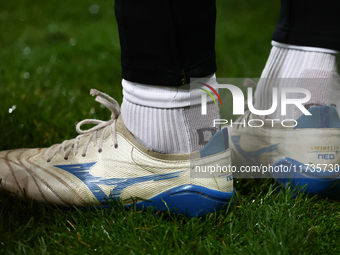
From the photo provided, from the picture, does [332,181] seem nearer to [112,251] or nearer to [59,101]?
[112,251]

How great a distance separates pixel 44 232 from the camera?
103cm

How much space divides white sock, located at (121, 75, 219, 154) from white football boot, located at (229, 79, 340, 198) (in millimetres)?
311

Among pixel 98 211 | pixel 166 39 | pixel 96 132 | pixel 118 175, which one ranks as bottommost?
pixel 98 211

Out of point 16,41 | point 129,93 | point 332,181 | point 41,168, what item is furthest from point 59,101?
point 16,41

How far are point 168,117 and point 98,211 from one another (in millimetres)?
365

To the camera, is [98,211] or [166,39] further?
[98,211]

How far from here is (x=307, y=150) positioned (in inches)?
48.3

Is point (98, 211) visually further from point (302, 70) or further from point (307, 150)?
point (302, 70)

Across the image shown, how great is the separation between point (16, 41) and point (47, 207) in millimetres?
2972

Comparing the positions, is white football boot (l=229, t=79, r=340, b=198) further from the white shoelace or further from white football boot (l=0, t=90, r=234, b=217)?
the white shoelace

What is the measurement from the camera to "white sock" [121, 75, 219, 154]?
1.04 metres

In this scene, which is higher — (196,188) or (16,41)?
(16,41)

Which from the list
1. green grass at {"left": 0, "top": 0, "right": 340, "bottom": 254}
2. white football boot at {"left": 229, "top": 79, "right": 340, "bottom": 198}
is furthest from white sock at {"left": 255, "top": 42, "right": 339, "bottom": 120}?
green grass at {"left": 0, "top": 0, "right": 340, "bottom": 254}

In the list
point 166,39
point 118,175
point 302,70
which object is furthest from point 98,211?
point 302,70
